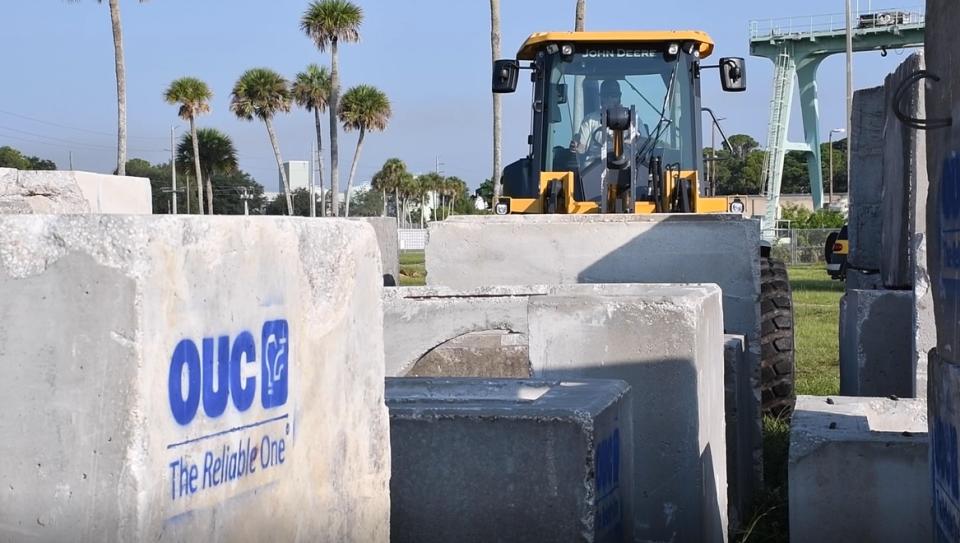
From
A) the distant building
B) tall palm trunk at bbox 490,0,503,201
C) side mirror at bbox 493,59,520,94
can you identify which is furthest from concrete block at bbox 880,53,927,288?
the distant building

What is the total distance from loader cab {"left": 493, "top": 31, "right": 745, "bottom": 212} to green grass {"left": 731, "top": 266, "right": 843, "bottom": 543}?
2.40m

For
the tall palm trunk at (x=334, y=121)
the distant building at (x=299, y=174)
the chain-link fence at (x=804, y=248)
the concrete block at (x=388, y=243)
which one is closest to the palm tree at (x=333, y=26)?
the tall palm trunk at (x=334, y=121)

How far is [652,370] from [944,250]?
1.77m

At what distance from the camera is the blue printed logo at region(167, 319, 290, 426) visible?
272 cm

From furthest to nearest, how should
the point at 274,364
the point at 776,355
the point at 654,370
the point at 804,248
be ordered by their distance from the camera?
the point at 804,248 < the point at 776,355 < the point at 654,370 < the point at 274,364

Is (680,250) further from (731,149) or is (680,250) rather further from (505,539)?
(505,539)

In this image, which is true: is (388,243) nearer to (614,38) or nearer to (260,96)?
(614,38)

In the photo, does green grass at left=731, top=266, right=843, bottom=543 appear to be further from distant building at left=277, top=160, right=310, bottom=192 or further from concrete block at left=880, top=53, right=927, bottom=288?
distant building at left=277, top=160, right=310, bottom=192

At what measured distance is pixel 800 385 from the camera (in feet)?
38.3

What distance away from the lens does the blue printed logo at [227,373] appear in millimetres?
2725

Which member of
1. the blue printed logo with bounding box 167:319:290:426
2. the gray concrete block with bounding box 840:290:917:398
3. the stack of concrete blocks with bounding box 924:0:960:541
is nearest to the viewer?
the blue printed logo with bounding box 167:319:290:426

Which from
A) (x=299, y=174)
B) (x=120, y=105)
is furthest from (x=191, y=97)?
(x=299, y=174)

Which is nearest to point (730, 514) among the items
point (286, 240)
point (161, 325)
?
point (286, 240)

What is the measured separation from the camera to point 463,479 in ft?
14.8
